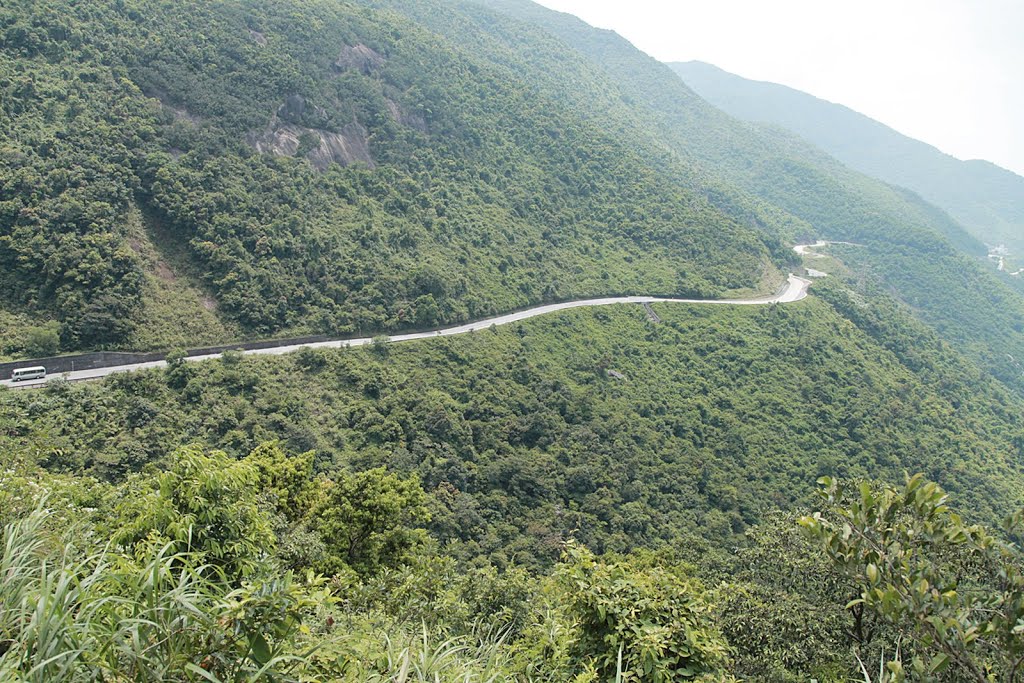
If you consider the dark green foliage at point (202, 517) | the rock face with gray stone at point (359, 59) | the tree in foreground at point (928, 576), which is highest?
the rock face with gray stone at point (359, 59)

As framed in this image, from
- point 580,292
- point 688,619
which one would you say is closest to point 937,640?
point 688,619

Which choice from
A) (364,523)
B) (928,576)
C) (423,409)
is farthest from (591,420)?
(928,576)

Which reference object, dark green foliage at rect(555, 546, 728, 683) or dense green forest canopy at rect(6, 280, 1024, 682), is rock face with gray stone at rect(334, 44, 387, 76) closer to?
dense green forest canopy at rect(6, 280, 1024, 682)

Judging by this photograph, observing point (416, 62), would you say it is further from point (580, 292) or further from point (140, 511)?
point (140, 511)

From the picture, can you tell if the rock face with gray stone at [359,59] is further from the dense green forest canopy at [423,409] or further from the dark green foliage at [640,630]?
the dark green foliage at [640,630]

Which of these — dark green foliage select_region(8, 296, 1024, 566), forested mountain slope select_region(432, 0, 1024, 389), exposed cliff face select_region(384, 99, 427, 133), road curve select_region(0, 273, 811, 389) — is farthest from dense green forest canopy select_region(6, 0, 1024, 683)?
forested mountain slope select_region(432, 0, 1024, 389)

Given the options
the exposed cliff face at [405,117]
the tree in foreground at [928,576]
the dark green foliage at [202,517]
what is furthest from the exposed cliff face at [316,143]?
the tree in foreground at [928,576]

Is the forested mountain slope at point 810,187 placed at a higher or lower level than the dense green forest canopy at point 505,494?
higher
